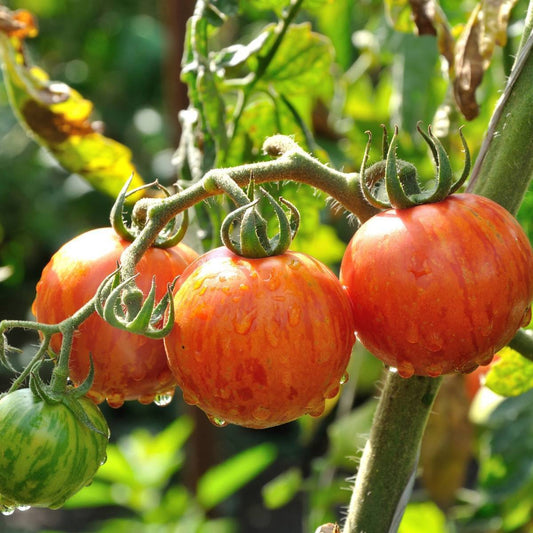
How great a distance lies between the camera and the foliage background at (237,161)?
1590 millimetres

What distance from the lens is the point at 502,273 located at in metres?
0.73

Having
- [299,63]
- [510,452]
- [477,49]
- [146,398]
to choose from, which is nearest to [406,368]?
[146,398]

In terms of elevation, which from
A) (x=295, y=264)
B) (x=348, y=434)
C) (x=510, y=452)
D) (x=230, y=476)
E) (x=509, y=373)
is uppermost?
(x=295, y=264)

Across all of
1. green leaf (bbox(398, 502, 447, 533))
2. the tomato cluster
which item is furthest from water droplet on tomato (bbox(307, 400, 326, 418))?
green leaf (bbox(398, 502, 447, 533))

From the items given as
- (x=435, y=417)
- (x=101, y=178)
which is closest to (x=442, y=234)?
(x=101, y=178)

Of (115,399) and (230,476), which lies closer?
(115,399)

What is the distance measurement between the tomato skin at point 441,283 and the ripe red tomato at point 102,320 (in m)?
0.19

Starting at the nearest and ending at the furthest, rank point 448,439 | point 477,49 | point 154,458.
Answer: point 477,49 → point 448,439 → point 154,458

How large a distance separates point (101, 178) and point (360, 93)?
0.98m

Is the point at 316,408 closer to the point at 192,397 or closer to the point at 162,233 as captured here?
the point at 192,397

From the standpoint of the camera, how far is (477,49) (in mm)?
1009

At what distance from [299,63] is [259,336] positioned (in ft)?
2.17

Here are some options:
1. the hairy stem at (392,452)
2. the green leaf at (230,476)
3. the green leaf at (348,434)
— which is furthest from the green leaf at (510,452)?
the green leaf at (230,476)

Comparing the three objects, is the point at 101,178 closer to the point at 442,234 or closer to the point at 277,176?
the point at 277,176
